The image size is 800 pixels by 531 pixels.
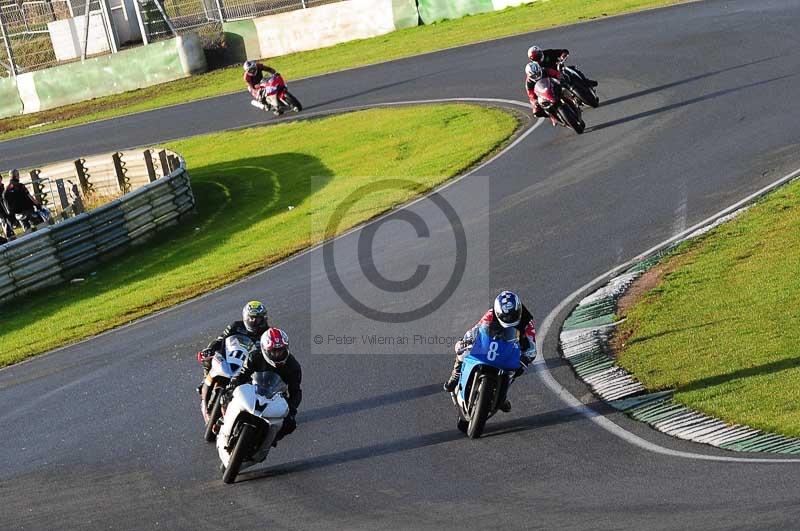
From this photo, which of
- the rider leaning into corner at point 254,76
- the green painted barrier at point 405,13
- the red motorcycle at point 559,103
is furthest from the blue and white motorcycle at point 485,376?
the green painted barrier at point 405,13

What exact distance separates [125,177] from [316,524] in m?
20.8

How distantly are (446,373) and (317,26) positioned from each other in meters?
31.2

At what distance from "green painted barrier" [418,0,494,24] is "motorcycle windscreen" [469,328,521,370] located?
3110 cm

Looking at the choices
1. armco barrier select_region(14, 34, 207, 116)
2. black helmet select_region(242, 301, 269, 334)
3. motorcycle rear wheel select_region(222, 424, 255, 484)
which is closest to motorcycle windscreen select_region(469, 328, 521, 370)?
black helmet select_region(242, 301, 269, 334)

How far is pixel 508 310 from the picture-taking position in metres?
10.3

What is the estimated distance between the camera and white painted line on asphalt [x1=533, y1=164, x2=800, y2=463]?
30.3 ft

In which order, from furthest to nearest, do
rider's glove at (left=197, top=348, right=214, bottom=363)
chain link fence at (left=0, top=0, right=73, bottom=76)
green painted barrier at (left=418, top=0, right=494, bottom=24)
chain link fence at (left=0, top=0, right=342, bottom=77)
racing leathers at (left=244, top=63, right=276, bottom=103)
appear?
chain link fence at (left=0, top=0, right=73, bottom=76)
chain link fence at (left=0, top=0, right=342, bottom=77)
green painted barrier at (left=418, top=0, right=494, bottom=24)
racing leathers at (left=244, top=63, right=276, bottom=103)
rider's glove at (left=197, top=348, right=214, bottom=363)

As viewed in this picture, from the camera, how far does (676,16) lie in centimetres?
3089

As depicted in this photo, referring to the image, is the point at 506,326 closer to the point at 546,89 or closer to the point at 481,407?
the point at 481,407

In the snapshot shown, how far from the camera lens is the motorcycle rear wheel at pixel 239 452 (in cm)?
970

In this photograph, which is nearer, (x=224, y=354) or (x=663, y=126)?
(x=224, y=354)

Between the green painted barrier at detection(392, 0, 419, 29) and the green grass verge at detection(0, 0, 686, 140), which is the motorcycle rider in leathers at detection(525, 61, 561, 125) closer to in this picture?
the green grass verge at detection(0, 0, 686, 140)

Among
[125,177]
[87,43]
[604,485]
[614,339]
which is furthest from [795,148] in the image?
[87,43]

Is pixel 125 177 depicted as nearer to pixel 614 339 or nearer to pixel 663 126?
pixel 663 126
